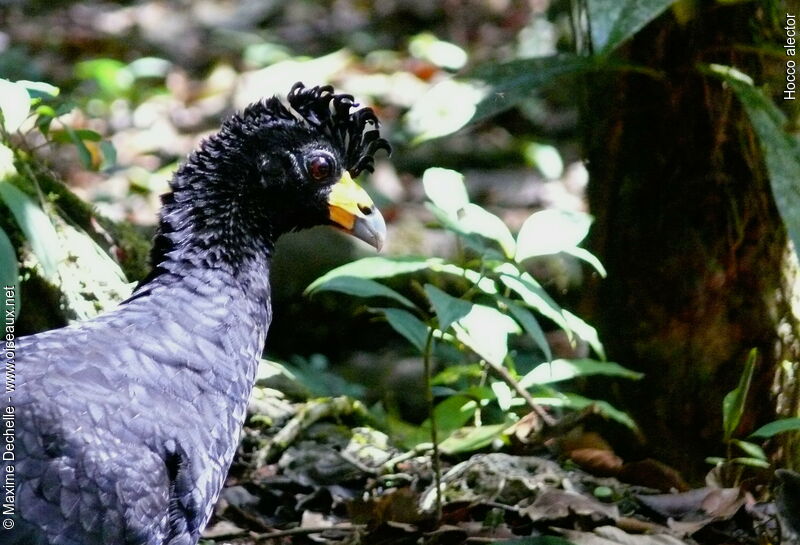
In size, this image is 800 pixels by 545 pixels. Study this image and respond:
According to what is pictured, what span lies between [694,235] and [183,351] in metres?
1.84

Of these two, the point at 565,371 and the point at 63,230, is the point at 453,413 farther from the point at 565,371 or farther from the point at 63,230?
the point at 63,230

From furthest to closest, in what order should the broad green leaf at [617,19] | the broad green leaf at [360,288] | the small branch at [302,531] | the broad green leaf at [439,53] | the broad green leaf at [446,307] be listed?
the broad green leaf at [439,53] < the small branch at [302,531] < the broad green leaf at [360,288] < the broad green leaf at [617,19] < the broad green leaf at [446,307]

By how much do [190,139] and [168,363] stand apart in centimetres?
530

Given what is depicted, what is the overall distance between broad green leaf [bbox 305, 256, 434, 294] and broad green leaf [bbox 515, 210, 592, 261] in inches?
10.5

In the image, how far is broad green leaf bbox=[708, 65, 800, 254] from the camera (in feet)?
10.9

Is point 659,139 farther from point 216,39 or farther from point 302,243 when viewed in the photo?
point 216,39

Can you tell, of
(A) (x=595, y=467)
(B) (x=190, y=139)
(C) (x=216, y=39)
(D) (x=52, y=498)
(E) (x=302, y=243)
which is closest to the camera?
(D) (x=52, y=498)

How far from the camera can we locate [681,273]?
388 cm

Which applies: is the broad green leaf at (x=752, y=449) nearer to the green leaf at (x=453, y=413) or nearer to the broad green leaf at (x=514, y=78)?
the green leaf at (x=453, y=413)

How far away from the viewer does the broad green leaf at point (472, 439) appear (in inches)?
150

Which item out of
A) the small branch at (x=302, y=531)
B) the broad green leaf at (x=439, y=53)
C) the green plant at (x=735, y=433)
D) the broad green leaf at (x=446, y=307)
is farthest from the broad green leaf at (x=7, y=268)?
the broad green leaf at (x=439, y=53)

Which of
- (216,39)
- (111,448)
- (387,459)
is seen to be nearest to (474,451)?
(387,459)

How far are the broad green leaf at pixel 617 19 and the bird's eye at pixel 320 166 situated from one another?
2.77 feet

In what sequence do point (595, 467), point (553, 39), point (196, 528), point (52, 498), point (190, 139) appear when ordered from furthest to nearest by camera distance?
point (553, 39) < point (190, 139) < point (595, 467) < point (196, 528) < point (52, 498)
